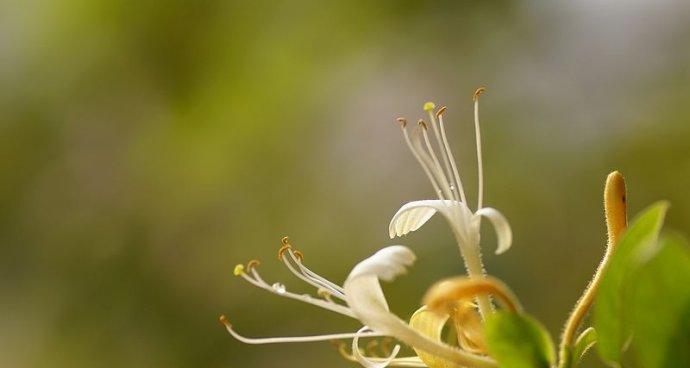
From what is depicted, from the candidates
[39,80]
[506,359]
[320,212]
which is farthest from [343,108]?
[506,359]

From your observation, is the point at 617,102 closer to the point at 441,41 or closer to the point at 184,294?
the point at 441,41

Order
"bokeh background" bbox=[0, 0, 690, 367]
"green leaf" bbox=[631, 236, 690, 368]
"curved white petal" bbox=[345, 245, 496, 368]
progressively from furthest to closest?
"bokeh background" bbox=[0, 0, 690, 367], "curved white petal" bbox=[345, 245, 496, 368], "green leaf" bbox=[631, 236, 690, 368]

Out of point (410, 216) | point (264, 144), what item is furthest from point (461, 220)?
point (264, 144)

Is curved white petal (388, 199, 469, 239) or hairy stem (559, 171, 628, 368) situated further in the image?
curved white petal (388, 199, 469, 239)

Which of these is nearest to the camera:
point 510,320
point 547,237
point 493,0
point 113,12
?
point 510,320

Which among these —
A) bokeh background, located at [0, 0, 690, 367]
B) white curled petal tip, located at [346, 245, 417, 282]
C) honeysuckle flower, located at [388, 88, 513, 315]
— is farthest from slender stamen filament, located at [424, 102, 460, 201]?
bokeh background, located at [0, 0, 690, 367]

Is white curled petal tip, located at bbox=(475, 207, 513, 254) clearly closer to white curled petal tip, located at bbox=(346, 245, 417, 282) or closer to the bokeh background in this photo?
white curled petal tip, located at bbox=(346, 245, 417, 282)
